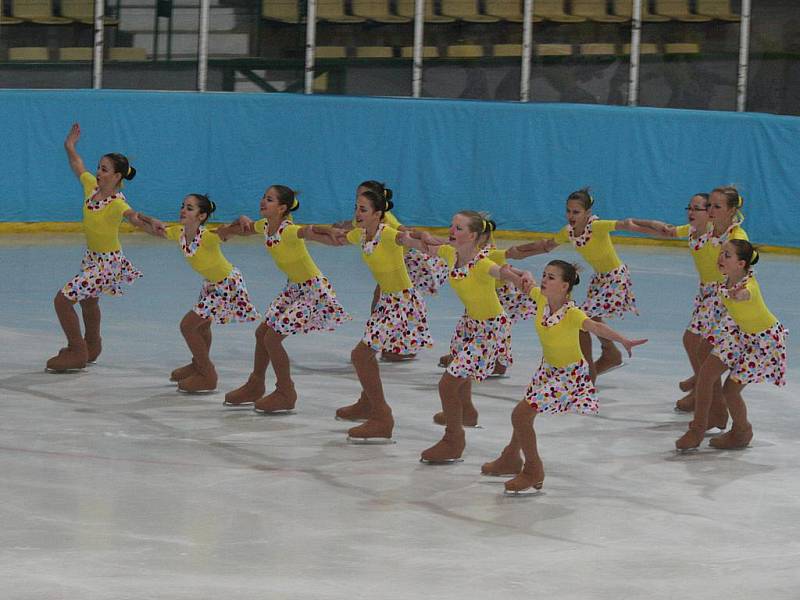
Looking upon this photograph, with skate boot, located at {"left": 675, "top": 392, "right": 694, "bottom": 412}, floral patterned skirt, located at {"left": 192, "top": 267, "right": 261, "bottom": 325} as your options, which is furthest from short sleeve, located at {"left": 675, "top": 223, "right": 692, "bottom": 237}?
floral patterned skirt, located at {"left": 192, "top": 267, "right": 261, "bottom": 325}

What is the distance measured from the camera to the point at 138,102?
17.6m

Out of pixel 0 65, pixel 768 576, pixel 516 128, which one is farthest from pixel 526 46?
pixel 768 576

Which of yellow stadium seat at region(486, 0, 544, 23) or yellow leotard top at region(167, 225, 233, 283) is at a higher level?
yellow stadium seat at region(486, 0, 544, 23)

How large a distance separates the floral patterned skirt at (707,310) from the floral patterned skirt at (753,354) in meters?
0.76

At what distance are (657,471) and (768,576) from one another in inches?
72.0

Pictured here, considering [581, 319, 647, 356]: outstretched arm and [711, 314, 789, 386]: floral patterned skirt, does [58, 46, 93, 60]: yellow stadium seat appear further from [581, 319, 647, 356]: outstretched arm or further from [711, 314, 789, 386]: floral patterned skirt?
[581, 319, 647, 356]: outstretched arm

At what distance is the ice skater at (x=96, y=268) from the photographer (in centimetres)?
1030

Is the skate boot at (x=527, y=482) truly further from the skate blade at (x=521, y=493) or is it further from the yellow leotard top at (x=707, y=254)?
the yellow leotard top at (x=707, y=254)

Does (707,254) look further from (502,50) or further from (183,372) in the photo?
(502,50)

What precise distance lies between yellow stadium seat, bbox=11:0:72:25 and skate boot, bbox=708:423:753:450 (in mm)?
12019

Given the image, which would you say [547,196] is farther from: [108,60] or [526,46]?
[108,60]

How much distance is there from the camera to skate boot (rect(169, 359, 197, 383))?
10.1 metres

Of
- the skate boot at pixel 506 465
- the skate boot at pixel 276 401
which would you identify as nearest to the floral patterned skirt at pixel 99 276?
the skate boot at pixel 276 401

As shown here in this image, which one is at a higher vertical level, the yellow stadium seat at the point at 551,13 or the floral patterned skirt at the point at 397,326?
the yellow stadium seat at the point at 551,13
